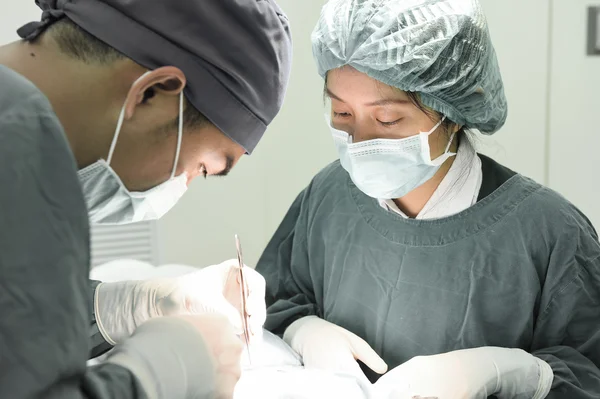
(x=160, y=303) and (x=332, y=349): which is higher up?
(x=160, y=303)

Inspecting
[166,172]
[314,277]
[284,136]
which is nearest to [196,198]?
[284,136]

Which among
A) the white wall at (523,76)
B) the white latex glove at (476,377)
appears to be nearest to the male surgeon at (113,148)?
the white latex glove at (476,377)

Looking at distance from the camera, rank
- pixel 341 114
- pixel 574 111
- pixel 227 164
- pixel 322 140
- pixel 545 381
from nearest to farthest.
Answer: pixel 227 164 < pixel 545 381 < pixel 341 114 < pixel 574 111 < pixel 322 140

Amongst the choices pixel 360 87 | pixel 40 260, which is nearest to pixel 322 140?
pixel 360 87

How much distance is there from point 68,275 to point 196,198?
1.93m

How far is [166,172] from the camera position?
1112 mm

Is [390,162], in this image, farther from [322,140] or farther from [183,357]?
[322,140]

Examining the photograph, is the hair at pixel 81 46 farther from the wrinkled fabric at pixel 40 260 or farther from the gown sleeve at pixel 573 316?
the gown sleeve at pixel 573 316

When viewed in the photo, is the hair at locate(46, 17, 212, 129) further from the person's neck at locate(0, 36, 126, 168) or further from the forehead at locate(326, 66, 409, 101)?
the forehead at locate(326, 66, 409, 101)

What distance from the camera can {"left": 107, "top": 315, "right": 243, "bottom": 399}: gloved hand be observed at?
2.95ft

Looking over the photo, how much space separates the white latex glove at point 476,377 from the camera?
4.62 feet

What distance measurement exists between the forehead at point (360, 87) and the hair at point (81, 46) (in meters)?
0.69

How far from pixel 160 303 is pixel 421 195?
0.75 metres

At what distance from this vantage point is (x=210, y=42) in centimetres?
105
